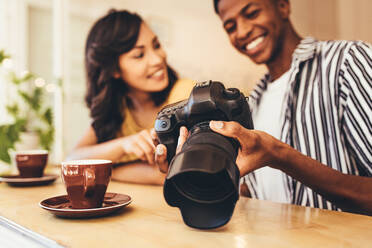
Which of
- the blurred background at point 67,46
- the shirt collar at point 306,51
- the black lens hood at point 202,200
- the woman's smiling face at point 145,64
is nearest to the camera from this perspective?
the black lens hood at point 202,200

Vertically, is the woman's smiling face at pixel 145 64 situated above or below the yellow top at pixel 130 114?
above

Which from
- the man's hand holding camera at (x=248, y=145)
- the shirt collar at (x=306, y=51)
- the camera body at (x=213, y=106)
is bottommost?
the man's hand holding camera at (x=248, y=145)

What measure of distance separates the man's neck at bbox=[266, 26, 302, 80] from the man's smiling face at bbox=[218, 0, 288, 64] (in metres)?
0.02

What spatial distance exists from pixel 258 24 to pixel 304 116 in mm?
392

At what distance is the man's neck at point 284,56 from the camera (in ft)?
4.13

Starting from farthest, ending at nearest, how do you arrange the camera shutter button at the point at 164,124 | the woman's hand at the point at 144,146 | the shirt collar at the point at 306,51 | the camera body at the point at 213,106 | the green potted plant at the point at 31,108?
the green potted plant at the point at 31,108
the shirt collar at the point at 306,51
the woman's hand at the point at 144,146
the camera shutter button at the point at 164,124
the camera body at the point at 213,106

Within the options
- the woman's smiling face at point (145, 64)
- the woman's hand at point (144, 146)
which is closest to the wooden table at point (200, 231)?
the woman's hand at point (144, 146)

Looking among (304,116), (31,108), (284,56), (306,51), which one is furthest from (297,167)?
(31,108)

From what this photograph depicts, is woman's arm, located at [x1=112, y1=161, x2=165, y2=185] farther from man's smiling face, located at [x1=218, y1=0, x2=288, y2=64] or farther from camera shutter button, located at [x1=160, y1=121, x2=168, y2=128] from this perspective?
man's smiling face, located at [x1=218, y1=0, x2=288, y2=64]

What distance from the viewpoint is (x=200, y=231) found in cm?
46

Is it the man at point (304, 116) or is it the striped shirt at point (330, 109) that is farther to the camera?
the striped shirt at point (330, 109)

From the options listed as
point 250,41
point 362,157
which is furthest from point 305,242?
point 250,41

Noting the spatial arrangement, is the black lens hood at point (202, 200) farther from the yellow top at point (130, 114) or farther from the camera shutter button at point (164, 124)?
the yellow top at point (130, 114)

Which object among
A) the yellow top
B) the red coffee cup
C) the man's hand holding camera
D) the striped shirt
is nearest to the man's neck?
the striped shirt
